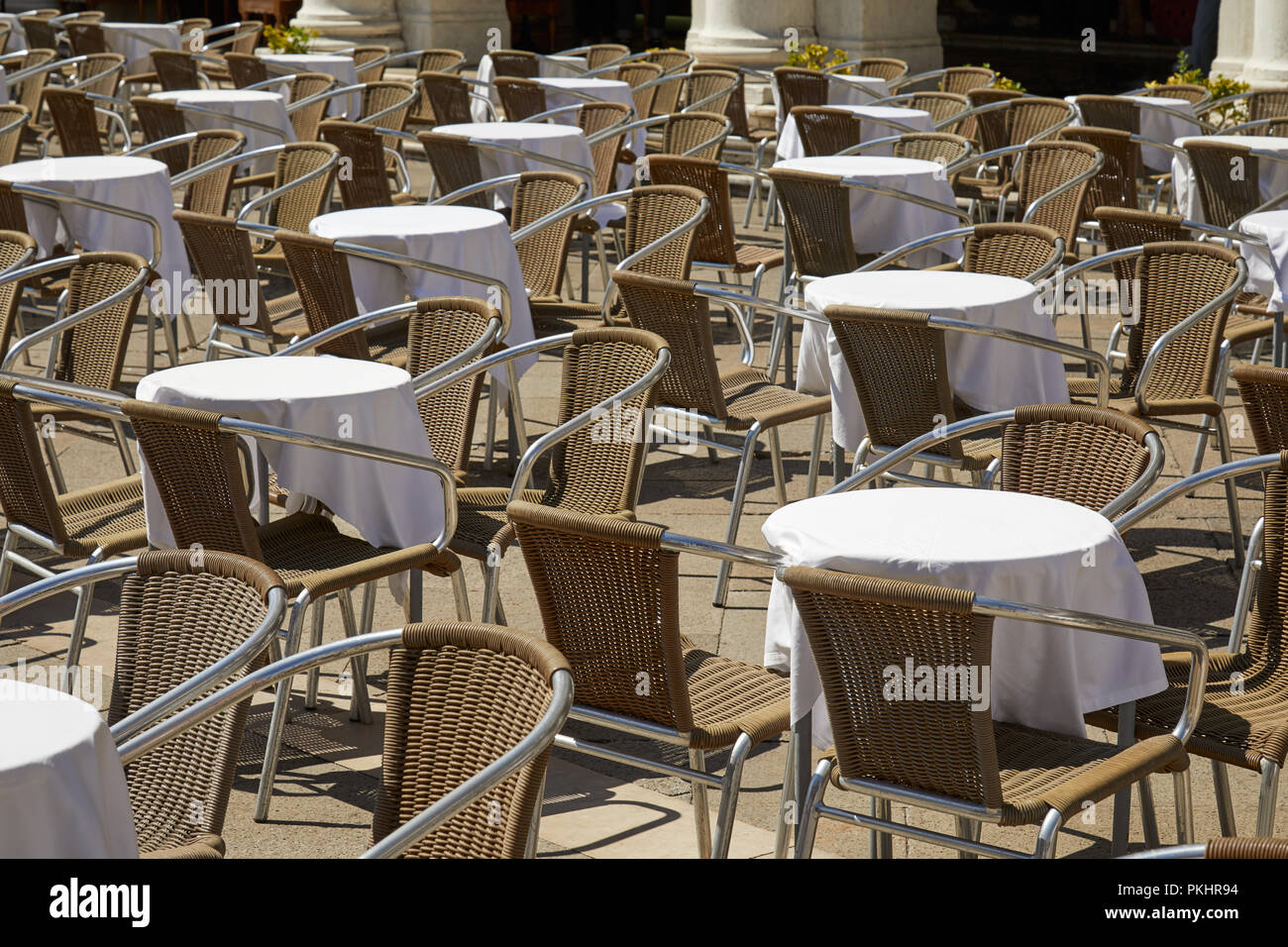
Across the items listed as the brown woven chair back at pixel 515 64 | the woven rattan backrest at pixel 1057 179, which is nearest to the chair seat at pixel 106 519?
the woven rattan backrest at pixel 1057 179

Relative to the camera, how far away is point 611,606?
9.46ft

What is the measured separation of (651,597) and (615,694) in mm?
248

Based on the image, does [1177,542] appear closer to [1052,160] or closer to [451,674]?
[1052,160]

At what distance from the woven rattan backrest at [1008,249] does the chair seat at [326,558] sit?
7.88 feet

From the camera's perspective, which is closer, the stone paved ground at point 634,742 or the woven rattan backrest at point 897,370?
the stone paved ground at point 634,742

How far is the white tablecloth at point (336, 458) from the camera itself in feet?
12.7

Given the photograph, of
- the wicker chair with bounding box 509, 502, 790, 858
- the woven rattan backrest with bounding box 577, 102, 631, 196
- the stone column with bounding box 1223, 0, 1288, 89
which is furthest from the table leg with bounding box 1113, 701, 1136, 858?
the stone column with bounding box 1223, 0, 1288, 89

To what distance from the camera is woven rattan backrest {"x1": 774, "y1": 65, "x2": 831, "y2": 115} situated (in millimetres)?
10086

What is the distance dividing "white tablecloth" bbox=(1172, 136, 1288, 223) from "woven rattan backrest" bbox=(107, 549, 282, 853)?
17.8 feet

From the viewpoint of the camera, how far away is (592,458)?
4.16m

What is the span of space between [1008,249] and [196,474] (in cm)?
294

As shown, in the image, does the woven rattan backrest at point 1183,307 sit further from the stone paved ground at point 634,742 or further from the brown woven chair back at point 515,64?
the brown woven chair back at point 515,64

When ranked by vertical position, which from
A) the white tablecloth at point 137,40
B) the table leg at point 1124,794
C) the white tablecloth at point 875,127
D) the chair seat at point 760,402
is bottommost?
the table leg at point 1124,794

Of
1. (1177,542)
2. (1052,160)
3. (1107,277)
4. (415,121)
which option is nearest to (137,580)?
(1177,542)
